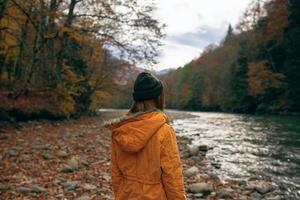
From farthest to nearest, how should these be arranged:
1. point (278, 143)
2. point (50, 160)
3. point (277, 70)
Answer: point (277, 70)
point (278, 143)
point (50, 160)

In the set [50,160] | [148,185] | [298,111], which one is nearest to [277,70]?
[298,111]

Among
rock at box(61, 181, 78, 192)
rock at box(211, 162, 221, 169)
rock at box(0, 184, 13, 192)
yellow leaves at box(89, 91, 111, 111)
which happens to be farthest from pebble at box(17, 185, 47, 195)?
yellow leaves at box(89, 91, 111, 111)

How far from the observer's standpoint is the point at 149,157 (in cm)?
339

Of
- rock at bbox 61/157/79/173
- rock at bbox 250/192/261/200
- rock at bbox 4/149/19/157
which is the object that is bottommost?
rock at bbox 250/192/261/200

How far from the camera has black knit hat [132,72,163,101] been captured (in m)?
3.46

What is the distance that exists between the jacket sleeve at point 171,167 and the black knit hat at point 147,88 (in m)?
0.33

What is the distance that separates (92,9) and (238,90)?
49.8 metres

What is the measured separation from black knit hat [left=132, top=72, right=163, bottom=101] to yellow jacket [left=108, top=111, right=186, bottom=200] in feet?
0.50

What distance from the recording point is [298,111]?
48.2m

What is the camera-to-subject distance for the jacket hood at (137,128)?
3.34m

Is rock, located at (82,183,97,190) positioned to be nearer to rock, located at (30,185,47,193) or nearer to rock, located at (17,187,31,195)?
rock, located at (30,185,47,193)

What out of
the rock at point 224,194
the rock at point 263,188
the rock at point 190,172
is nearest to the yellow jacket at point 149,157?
the rock at point 224,194

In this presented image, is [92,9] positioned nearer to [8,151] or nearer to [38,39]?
[38,39]

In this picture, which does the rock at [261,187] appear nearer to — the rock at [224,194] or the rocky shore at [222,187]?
the rocky shore at [222,187]
